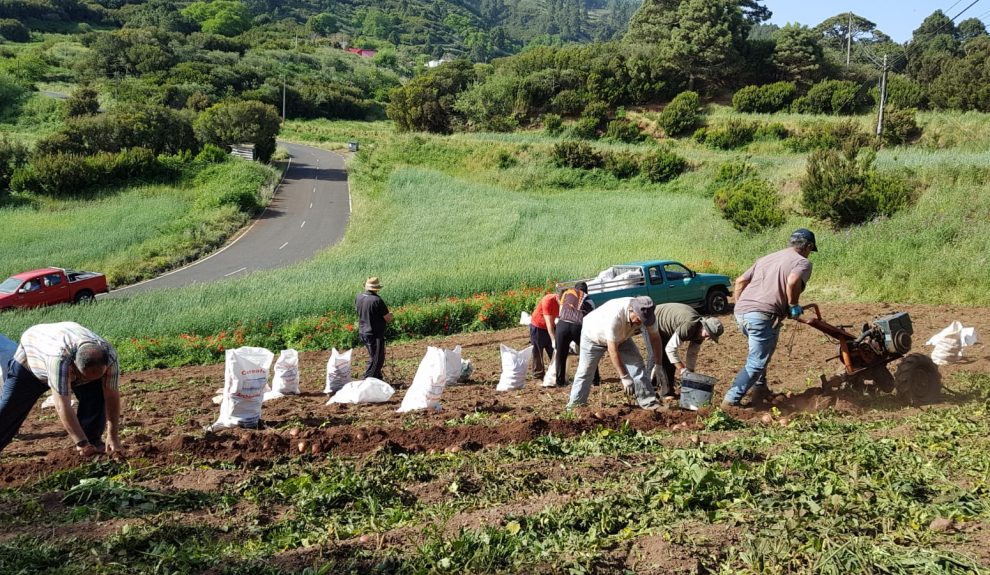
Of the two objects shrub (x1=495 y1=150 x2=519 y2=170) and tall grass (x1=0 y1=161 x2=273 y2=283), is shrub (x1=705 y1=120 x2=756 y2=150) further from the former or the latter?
tall grass (x1=0 y1=161 x2=273 y2=283)

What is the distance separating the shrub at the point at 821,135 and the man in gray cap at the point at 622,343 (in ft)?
104

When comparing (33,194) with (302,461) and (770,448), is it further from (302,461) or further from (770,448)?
(770,448)

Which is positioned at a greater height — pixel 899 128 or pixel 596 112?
pixel 596 112

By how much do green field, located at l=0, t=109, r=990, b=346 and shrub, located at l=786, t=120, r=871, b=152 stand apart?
0.79m

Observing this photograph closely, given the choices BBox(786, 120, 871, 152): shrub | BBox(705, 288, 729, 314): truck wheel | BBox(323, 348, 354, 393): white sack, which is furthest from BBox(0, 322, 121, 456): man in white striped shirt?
BBox(786, 120, 871, 152): shrub

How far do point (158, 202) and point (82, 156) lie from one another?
5954mm

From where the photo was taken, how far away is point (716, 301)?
1584 cm

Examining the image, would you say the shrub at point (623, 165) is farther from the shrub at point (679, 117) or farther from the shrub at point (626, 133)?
the shrub at point (679, 117)

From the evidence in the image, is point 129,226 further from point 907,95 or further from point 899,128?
point 907,95

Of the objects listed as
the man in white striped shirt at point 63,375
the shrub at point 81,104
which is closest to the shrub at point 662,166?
the man in white striped shirt at point 63,375

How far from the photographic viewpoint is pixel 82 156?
3712cm

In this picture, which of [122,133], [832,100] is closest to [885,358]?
[122,133]

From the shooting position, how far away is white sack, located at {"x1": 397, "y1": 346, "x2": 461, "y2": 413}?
8250 mm

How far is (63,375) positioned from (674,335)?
5.94 metres
